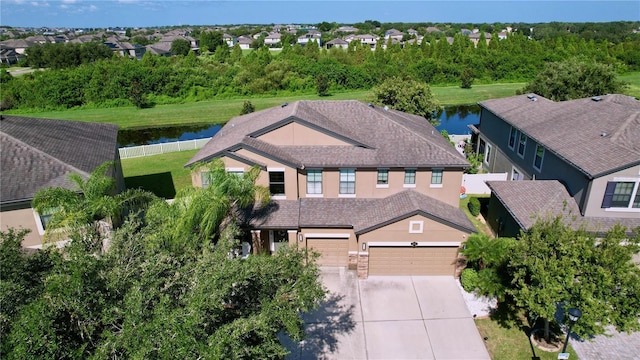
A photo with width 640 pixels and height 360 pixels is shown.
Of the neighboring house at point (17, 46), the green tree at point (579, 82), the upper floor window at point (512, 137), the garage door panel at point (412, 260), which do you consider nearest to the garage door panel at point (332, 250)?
the garage door panel at point (412, 260)

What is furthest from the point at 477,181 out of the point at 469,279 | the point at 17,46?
the point at 17,46

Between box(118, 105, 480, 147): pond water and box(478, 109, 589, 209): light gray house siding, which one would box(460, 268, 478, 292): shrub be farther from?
box(118, 105, 480, 147): pond water

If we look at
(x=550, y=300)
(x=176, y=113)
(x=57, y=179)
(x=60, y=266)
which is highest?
(x=60, y=266)

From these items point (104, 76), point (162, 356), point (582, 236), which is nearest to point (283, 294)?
point (162, 356)

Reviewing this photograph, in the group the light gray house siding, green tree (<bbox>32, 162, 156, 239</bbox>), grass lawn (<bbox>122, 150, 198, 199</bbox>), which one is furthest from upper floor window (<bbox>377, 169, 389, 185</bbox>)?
grass lawn (<bbox>122, 150, 198, 199</bbox>)

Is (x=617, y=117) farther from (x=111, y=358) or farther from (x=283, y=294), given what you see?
(x=111, y=358)

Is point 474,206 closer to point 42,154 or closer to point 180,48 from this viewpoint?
point 42,154
